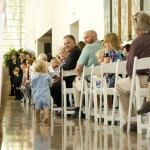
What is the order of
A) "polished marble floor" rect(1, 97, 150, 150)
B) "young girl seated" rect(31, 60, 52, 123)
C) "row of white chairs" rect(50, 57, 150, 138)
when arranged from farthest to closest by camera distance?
"young girl seated" rect(31, 60, 52, 123) < "row of white chairs" rect(50, 57, 150, 138) < "polished marble floor" rect(1, 97, 150, 150)

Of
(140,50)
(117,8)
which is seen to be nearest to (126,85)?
(140,50)

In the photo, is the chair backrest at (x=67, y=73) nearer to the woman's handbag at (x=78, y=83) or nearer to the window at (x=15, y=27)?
the woman's handbag at (x=78, y=83)

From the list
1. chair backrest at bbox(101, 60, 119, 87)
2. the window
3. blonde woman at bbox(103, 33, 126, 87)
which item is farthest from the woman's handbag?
the window

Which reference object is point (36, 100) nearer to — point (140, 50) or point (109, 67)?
point (109, 67)

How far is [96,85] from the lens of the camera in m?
7.33

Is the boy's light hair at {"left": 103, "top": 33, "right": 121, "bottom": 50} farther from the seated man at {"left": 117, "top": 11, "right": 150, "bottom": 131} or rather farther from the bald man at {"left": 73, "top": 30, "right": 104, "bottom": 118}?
the seated man at {"left": 117, "top": 11, "right": 150, "bottom": 131}

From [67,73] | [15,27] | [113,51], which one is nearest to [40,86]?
[67,73]

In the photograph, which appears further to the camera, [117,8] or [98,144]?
[117,8]

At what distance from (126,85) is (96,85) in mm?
1839

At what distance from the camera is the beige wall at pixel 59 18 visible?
12.1 meters

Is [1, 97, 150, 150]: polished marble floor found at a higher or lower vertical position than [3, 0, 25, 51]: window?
lower

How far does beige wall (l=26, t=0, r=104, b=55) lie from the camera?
1213 centimetres

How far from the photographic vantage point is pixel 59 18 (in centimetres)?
1755

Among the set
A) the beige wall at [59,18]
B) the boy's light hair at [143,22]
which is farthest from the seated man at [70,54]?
the boy's light hair at [143,22]
